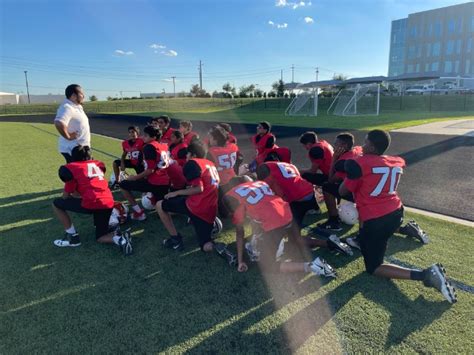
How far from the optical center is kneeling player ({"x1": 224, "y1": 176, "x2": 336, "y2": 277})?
3.54 meters

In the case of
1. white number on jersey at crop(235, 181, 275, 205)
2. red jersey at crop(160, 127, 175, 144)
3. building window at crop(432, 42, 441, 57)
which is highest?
building window at crop(432, 42, 441, 57)

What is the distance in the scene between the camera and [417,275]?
10.8 ft

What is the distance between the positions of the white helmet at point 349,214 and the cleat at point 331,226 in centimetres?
12

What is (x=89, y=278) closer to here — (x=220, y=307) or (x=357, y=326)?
(x=220, y=307)

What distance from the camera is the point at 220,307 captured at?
3.18 metres

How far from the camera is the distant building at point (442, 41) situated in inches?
2749

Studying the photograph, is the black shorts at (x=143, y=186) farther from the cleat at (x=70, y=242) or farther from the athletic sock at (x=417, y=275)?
the athletic sock at (x=417, y=275)

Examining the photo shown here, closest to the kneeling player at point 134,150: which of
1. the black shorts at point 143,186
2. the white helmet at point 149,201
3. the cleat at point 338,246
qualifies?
the white helmet at point 149,201

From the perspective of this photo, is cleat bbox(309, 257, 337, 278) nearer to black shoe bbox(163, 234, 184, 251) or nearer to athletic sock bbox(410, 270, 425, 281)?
athletic sock bbox(410, 270, 425, 281)

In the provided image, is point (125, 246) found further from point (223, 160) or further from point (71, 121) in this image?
point (71, 121)

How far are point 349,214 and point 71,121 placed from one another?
A: 174 inches

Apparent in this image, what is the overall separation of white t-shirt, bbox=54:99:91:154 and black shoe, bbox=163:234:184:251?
221 cm

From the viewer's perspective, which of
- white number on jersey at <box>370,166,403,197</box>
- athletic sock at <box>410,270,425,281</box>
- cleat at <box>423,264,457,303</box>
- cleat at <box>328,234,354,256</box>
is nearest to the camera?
cleat at <box>423,264,457,303</box>

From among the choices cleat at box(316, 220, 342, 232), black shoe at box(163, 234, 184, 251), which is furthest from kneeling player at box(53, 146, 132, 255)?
cleat at box(316, 220, 342, 232)
